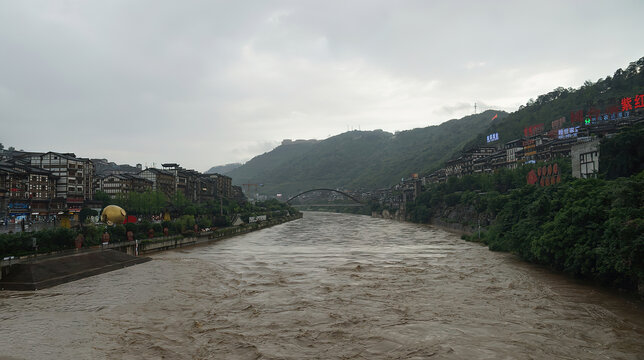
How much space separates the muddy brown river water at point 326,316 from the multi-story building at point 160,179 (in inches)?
2323

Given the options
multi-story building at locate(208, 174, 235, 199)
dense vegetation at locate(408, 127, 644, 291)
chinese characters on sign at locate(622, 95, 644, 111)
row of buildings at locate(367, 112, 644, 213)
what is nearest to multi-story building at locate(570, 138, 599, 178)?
row of buildings at locate(367, 112, 644, 213)

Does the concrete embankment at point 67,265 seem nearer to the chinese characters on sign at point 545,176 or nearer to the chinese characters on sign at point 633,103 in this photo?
the chinese characters on sign at point 545,176

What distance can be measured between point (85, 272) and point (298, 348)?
2075 cm

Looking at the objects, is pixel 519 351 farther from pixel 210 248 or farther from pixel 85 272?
pixel 210 248

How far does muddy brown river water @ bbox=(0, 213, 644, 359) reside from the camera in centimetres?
1421

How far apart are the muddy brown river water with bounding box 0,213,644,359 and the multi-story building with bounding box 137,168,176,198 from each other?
2323 inches

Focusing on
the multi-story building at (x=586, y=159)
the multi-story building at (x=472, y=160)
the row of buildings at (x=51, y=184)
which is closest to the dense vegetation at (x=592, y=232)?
the multi-story building at (x=586, y=159)

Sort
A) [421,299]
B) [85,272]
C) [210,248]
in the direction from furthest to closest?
[210,248], [85,272], [421,299]

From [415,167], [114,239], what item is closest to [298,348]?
[114,239]

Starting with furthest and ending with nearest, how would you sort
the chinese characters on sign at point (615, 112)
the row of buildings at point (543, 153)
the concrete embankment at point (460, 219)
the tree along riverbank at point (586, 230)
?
the chinese characters on sign at point (615, 112), the concrete embankment at point (460, 219), the row of buildings at point (543, 153), the tree along riverbank at point (586, 230)

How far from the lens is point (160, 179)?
86.8 m

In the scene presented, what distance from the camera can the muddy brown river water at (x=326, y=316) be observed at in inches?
559

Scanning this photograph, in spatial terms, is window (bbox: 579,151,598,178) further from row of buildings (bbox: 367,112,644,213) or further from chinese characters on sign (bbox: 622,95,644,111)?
chinese characters on sign (bbox: 622,95,644,111)

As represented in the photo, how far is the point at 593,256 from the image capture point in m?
21.1
